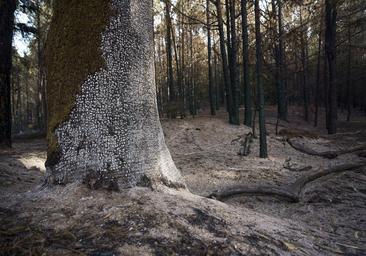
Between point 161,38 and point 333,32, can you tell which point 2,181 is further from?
point 161,38

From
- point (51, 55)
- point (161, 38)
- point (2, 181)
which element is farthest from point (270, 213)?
point (161, 38)

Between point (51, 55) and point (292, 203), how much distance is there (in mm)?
4822

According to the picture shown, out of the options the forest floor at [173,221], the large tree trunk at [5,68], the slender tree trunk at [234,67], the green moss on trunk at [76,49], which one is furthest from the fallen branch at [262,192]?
the slender tree trunk at [234,67]

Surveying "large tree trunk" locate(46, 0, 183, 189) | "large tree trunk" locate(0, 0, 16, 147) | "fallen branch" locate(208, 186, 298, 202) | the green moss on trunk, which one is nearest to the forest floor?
"fallen branch" locate(208, 186, 298, 202)

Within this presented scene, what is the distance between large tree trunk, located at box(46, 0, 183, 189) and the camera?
3691mm

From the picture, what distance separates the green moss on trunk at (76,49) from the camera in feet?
12.4

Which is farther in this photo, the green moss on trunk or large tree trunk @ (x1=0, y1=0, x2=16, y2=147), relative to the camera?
large tree trunk @ (x1=0, y1=0, x2=16, y2=147)

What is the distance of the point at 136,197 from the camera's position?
3562mm

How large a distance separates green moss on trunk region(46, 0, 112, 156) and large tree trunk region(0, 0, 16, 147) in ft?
20.1

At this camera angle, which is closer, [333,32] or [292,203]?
[292,203]

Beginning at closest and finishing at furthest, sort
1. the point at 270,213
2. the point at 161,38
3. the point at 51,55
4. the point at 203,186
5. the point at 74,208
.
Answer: the point at 74,208 → the point at 51,55 → the point at 270,213 → the point at 203,186 → the point at 161,38

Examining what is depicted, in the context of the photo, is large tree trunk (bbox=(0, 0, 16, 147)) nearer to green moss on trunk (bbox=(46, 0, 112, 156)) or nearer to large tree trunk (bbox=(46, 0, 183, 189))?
large tree trunk (bbox=(46, 0, 183, 189))

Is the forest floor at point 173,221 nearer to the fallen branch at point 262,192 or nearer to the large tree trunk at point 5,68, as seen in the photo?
the fallen branch at point 262,192

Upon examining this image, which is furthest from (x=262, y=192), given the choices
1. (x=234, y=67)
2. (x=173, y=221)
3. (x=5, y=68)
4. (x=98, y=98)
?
(x=234, y=67)
